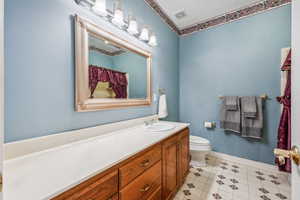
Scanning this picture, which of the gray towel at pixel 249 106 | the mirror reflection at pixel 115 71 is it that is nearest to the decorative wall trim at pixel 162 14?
the mirror reflection at pixel 115 71

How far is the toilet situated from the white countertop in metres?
1.22

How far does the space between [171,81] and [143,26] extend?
1.11 metres

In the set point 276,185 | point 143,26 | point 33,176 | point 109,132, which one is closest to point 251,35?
point 143,26

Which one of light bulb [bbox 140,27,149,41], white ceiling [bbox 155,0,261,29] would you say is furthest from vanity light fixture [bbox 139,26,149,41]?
white ceiling [bbox 155,0,261,29]

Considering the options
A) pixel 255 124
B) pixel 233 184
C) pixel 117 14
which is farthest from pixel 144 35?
pixel 233 184

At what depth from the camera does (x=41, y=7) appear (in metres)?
0.87

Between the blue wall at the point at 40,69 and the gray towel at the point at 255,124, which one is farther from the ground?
the blue wall at the point at 40,69

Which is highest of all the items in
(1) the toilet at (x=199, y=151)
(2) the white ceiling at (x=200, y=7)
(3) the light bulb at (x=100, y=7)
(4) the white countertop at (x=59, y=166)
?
(2) the white ceiling at (x=200, y=7)

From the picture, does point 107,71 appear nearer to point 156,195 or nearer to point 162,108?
point 162,108

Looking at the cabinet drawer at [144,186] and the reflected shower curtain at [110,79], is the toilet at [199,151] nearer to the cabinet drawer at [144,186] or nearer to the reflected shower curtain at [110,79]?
the cabinet drawer at [144,186]

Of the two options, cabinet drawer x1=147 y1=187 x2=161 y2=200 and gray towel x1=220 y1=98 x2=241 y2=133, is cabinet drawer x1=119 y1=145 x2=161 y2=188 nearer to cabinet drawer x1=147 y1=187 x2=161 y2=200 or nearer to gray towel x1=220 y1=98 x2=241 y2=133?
cabinet drawer x1=147 y1=187 x2=161 y2=200

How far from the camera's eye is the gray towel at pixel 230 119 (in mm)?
2105

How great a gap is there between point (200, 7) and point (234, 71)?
120 centimetres

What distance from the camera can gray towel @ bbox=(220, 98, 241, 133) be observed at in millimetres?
2105
